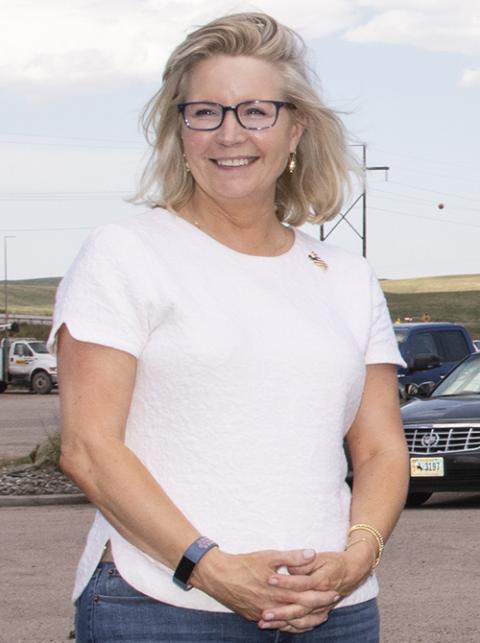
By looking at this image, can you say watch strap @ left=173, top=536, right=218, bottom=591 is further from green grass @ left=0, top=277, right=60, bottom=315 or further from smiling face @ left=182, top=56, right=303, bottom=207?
green grass @ left=0, top=277, right=60, bottom=315

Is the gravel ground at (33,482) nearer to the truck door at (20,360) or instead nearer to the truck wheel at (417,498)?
the truck wheel at (417,498)

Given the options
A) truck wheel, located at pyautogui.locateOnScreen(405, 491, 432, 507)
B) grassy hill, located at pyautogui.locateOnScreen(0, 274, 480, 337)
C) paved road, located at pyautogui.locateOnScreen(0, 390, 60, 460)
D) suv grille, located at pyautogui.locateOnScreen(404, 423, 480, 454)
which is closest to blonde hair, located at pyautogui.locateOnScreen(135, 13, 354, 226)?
suv grille, located at pyautogui.locateOnScreen(404, 423, 480, 454)

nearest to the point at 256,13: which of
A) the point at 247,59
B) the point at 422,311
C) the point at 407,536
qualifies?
the point at 247,59

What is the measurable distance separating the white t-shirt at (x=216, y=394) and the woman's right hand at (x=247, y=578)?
0.06 metres

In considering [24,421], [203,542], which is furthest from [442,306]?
[203,542]

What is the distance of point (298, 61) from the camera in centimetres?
324

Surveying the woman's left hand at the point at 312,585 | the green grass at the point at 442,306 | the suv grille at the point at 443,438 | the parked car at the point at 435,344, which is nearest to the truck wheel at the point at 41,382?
the parked car at the point at 435,344

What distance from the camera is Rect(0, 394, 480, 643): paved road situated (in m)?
7.89

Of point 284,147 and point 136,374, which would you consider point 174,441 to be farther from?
point 284,147

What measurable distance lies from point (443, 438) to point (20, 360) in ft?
114

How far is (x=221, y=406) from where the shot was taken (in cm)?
284

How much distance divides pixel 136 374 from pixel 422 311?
382ft

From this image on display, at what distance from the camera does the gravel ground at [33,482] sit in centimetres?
1583

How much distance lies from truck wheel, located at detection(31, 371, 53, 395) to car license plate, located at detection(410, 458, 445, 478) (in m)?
35.3
